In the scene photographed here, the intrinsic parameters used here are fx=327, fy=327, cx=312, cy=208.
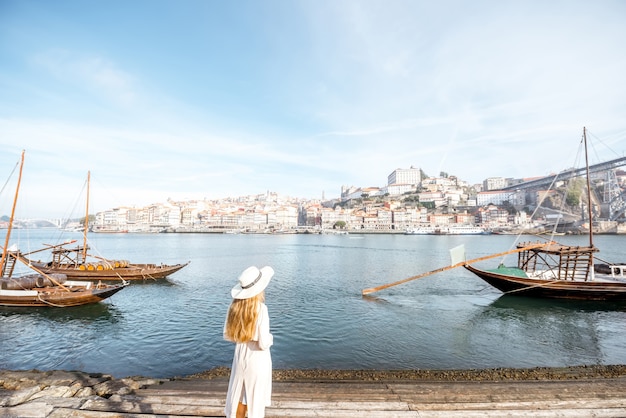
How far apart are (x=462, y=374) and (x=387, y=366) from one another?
7.39 ft

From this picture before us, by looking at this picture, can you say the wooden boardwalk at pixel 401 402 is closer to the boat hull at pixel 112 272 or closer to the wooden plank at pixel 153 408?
the wooden plank at pixel 153 408

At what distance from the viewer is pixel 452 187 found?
6929 inches

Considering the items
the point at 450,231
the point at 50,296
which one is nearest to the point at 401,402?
the point at 50,296

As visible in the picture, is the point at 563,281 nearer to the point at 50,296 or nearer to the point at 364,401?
the point at 364,401

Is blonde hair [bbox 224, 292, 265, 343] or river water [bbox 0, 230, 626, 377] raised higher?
blonde hair [bbox 224, 292, 265, 343]

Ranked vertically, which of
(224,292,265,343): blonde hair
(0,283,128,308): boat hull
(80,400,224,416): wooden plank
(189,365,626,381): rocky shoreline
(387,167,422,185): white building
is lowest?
(189,365,626,381): rocky shoreline

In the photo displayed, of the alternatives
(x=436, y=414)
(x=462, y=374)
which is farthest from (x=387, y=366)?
(x=436, y=414)

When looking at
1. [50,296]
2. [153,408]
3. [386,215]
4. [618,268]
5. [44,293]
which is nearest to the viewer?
[153,408]

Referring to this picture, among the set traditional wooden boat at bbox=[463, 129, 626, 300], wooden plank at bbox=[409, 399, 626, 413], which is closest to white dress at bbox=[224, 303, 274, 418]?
wooden plank at bbox=[409, 399, 626, 413]

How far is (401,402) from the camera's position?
4293 mm

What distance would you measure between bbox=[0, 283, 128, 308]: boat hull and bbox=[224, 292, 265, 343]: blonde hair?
1673 centimetres

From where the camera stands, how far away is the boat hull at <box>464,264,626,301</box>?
16.7 metres

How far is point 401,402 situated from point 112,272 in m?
25.2

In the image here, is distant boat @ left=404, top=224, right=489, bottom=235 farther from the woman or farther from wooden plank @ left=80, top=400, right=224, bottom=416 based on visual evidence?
the woman
